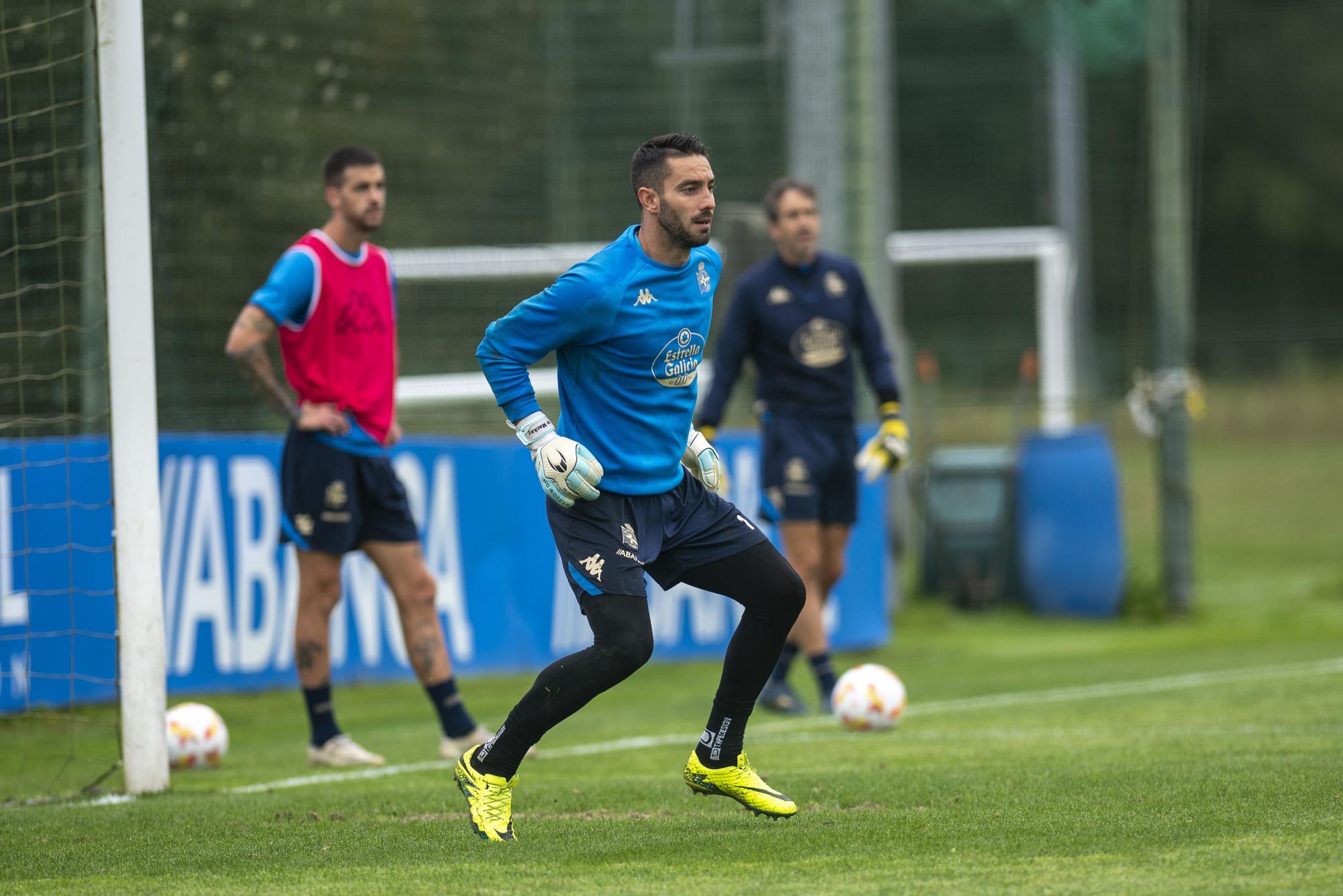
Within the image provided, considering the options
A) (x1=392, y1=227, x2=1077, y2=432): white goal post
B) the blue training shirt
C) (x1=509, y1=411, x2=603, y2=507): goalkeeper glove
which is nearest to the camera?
(x1=509, y1=411, x2=603, y2=507): goalkeeper glove

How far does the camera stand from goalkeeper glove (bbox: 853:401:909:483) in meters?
8.73

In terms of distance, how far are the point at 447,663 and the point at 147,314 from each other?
2051 mm

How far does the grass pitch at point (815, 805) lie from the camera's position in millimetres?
4613

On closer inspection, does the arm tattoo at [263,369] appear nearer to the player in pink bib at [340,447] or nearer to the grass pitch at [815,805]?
the player in pink bib at [340,447]

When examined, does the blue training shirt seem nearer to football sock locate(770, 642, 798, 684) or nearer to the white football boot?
the white football boot

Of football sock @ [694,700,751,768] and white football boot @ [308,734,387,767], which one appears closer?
football sock @ [694,700,751,768]

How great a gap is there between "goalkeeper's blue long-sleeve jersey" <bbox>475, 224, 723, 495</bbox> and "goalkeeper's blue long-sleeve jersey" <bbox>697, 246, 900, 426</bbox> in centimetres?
334

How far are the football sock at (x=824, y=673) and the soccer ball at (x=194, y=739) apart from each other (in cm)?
297

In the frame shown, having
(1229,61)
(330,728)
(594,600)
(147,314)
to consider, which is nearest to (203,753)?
(330,728)

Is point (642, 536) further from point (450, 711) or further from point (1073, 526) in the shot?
point (1073, 526)

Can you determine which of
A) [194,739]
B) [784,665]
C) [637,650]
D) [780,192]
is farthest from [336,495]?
[780,192]

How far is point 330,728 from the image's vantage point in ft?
24.5

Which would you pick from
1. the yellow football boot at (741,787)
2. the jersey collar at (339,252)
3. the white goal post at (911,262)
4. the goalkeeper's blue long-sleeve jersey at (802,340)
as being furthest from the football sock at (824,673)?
the white goal post at (911,262)

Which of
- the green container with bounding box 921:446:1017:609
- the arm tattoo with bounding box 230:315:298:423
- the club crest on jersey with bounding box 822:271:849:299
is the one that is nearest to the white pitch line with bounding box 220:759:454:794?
the arm tattoo with bounding box 230:315:298:423
